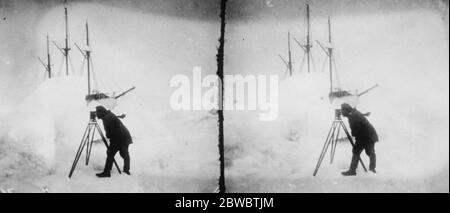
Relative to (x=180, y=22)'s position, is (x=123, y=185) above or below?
below

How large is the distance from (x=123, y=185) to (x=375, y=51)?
148 centimetres

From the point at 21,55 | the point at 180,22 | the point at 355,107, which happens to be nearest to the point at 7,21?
the point at 21,55

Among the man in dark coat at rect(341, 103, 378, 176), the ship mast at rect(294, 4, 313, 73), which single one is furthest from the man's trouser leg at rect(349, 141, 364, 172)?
the ship mast at rect(294, 4, 313, 73)

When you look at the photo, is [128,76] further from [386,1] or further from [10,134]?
[386,1]

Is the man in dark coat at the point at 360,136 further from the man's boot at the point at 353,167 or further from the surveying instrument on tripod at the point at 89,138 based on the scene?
the surveying instrument on tripod at the point at 89,138

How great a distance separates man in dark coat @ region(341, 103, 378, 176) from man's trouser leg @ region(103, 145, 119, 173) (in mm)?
1194

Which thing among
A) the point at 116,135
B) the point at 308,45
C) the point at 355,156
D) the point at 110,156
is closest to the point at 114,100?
the point at 116,135

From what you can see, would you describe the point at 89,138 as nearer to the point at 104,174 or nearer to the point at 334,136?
the point at 104,174

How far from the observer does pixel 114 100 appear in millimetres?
2363

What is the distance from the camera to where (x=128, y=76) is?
2375 mm

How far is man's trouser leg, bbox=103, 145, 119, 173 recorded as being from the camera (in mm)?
2326

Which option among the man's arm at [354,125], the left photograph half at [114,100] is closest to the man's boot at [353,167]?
the man's arm at [354,125]

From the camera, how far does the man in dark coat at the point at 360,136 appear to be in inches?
89.9
